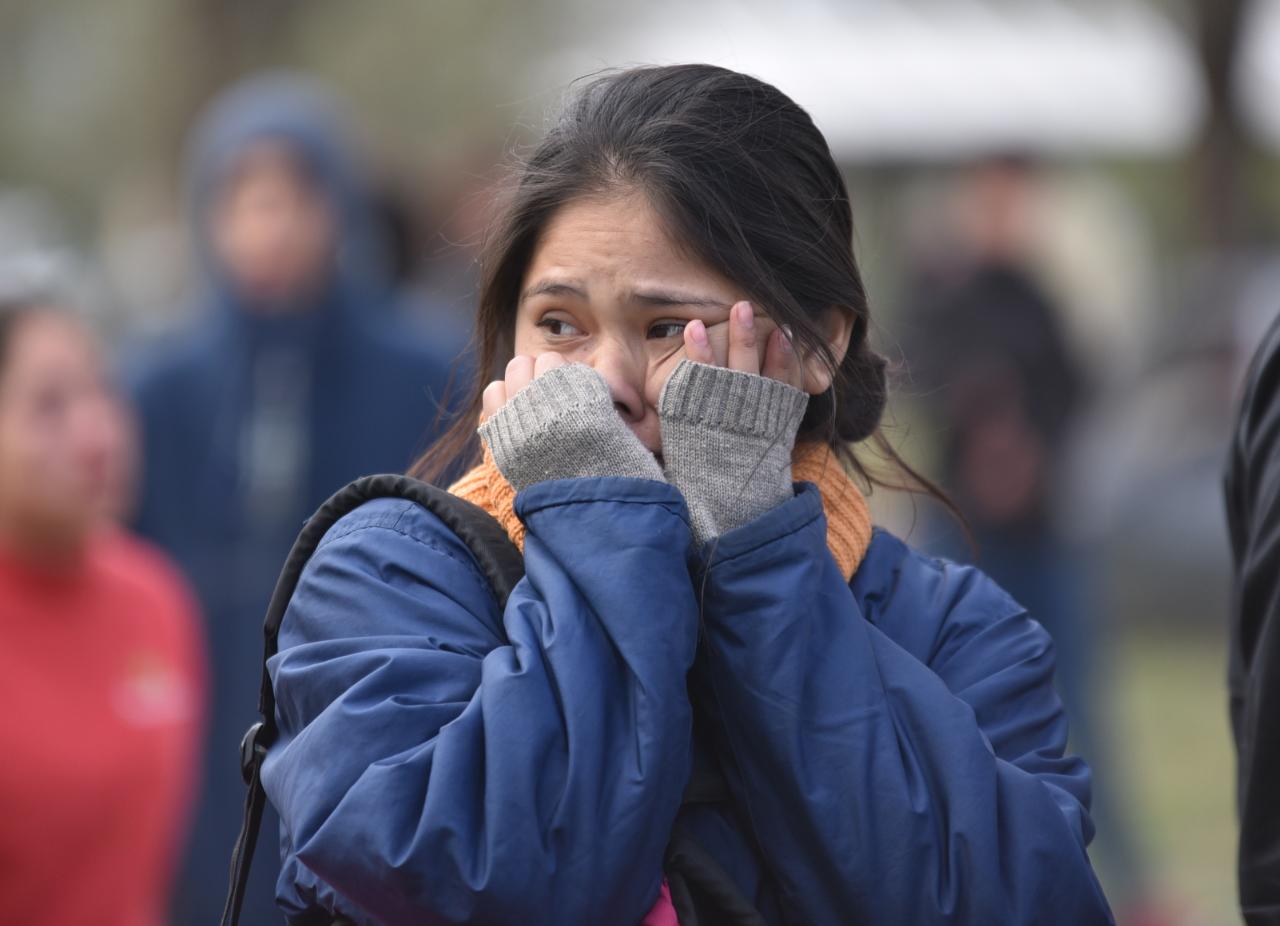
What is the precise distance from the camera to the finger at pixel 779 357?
246 centimetres

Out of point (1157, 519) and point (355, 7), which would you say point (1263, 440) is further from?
point (355, 7)

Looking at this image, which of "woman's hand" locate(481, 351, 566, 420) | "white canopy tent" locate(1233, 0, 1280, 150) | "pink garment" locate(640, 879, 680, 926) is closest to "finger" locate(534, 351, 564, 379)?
"woman's hand" locate(481, 351, 566, 420)

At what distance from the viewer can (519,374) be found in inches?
94.8

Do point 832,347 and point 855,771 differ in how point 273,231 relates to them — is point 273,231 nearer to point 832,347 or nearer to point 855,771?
point 832,347

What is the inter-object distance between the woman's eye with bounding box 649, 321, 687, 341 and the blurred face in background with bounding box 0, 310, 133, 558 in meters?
2.09

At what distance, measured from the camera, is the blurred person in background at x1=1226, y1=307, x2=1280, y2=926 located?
254 cm

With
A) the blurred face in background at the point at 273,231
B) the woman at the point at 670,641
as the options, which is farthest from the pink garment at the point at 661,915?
the blurred face in background at the point at 273,231

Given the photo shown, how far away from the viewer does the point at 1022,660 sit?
248cm

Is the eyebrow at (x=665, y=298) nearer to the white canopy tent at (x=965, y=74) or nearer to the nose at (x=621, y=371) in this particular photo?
the nose at (x=621, y=371)

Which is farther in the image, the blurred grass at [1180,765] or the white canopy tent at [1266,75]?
Result: the white canopy tent at [1266,75]

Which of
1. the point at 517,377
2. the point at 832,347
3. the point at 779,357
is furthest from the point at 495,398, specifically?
the point at 832,347

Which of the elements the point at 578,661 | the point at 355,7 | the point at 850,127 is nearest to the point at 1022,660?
the point at 578,661

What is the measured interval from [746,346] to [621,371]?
0.52ft

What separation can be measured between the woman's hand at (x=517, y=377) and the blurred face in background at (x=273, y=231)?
11.6ft
